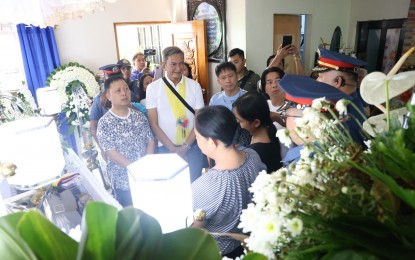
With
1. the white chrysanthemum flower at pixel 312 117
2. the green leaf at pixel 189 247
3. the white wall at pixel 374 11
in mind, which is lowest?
the green leaf at pixel 189 247

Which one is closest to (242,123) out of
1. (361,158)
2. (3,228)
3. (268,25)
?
(361,158)

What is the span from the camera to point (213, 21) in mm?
4570

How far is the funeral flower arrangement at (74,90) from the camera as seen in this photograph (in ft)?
10.6

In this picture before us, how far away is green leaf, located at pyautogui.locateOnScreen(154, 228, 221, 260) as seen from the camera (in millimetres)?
398

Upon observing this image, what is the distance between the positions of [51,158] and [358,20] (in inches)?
230

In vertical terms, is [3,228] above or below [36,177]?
above

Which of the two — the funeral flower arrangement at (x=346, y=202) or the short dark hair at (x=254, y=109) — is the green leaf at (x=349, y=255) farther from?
the short dark hair at (x=254, y=109)

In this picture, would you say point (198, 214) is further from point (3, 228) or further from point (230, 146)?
point (3, 228)

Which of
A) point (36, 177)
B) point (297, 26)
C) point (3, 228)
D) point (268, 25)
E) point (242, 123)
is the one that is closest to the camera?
point (3, 228)

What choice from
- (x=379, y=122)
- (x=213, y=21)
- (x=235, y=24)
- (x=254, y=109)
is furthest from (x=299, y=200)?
(x=213, y=21)

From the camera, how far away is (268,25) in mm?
4332

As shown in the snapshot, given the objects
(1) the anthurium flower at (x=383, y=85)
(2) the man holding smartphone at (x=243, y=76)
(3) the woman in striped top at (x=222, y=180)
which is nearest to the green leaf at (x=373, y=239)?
(1) the anthurium flower at (x=383, y=85)

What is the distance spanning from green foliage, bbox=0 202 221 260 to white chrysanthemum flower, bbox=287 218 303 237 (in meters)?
0.11

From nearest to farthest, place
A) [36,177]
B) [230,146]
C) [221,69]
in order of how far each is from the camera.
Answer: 1. [36,177]
2. [230,146]
3. [221,69]
